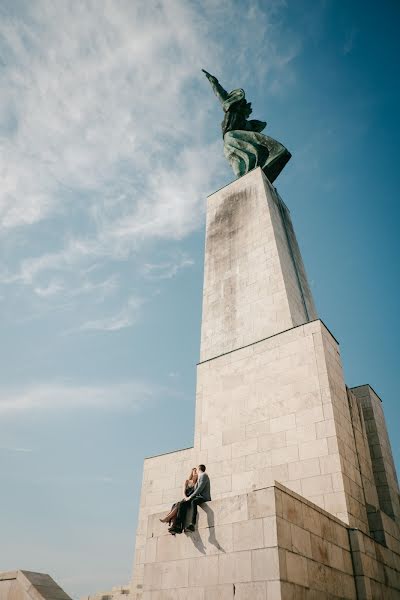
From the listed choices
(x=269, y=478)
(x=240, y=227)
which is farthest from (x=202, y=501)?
(x=240, y=227)

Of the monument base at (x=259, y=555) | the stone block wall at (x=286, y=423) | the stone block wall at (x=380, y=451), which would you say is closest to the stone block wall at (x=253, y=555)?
the monument base at (x=259, y=555)

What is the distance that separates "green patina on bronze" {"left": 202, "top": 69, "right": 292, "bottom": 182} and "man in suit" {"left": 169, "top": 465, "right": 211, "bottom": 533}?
1971 centimetres

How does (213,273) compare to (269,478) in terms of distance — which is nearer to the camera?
(269,478)

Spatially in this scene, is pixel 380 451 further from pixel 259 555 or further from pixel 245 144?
pixel 245 144

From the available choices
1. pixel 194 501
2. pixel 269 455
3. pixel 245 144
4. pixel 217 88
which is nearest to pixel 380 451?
pixel 269 455

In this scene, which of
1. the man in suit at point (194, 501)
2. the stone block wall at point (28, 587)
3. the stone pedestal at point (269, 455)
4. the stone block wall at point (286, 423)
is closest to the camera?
the stone pedestal at point (269, 455)

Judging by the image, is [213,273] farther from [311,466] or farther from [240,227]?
[311,466]

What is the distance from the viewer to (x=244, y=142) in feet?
86.7

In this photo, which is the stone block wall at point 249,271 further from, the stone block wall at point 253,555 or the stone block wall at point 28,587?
the stone block wall at point 28,587

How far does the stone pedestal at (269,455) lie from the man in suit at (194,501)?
252mm

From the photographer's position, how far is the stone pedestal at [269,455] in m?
8.68

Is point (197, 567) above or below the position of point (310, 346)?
below

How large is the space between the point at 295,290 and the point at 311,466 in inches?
336

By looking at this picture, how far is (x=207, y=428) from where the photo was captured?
50.4 ft
